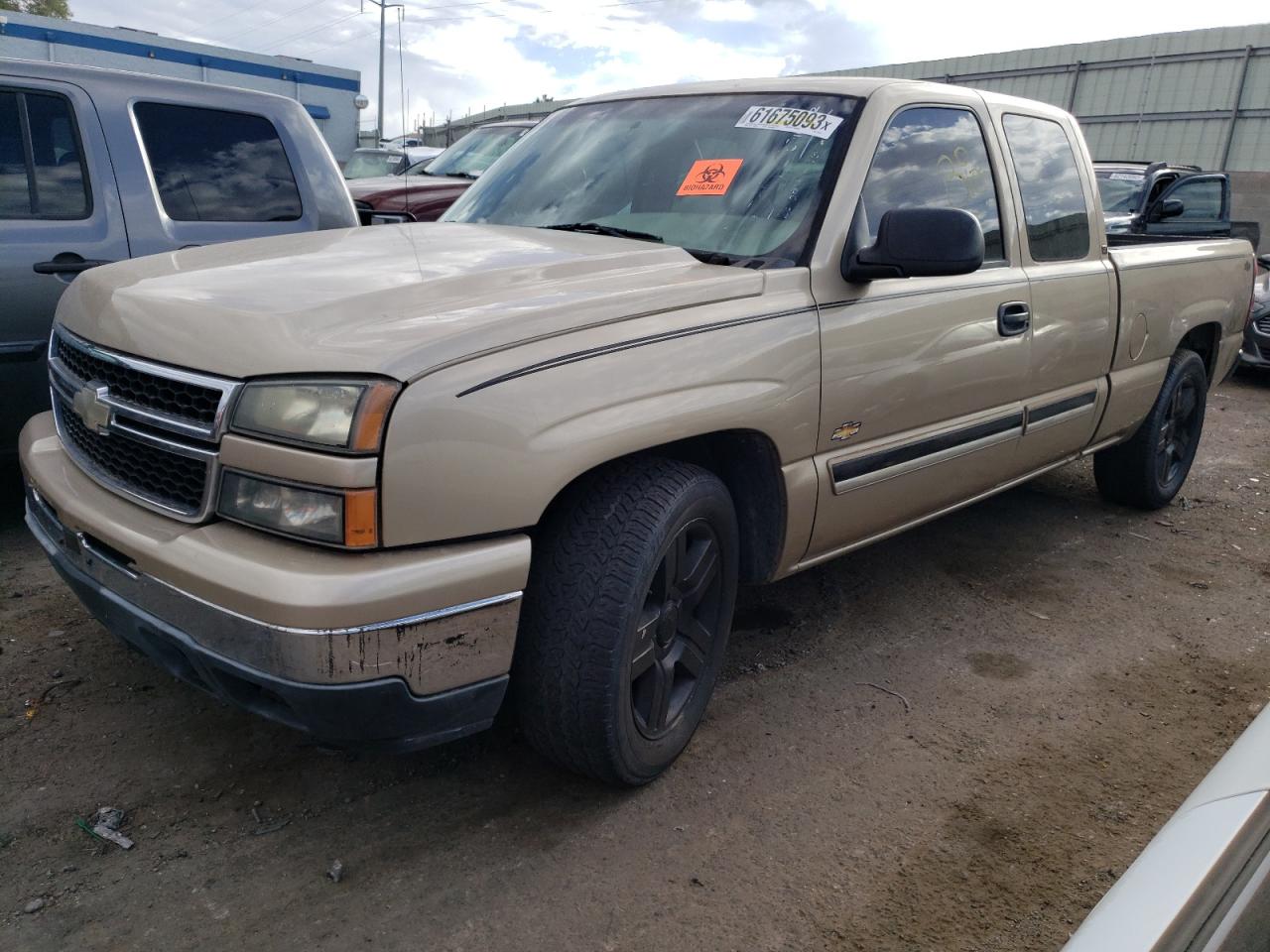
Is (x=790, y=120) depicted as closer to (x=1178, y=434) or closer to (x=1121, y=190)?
(x=1178, y=434)

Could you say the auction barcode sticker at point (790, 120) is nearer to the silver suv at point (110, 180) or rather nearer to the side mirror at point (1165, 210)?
the silver suv at point (110, 180)

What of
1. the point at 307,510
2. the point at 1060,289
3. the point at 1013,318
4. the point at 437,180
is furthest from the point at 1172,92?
the point at 307,510

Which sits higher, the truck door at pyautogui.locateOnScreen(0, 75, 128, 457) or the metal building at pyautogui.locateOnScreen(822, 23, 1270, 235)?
the metal building at pyautogui.locateOnScreen(822, 23, 1270, 235)

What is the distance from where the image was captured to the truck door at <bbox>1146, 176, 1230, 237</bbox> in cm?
916

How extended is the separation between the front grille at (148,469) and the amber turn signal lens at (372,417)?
381 mm

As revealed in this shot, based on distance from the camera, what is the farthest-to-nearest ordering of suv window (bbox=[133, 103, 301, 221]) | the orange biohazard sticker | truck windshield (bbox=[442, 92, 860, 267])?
suv window (bbox=[133, 103, 301, 221]), the orange biohazard sticker, truck windshield (bbox=[442, 92, 860, 267])

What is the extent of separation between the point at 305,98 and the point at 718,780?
33.2 meters

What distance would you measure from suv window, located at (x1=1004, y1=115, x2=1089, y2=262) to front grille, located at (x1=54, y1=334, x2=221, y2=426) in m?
2.88

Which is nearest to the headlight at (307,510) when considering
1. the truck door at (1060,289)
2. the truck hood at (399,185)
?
the truck door at (1060,289)

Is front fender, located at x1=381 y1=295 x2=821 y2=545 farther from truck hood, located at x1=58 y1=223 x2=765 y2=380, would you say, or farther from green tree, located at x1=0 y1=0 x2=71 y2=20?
green tree, located at x1=0 y1=0 x2=71 y2=20

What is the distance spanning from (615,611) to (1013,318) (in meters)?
1.98

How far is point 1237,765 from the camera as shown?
1380 millimetres

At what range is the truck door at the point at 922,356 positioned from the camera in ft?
9.45

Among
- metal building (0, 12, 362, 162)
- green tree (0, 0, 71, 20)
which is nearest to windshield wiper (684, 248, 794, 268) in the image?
metal building (0, 12, 362, 162)
